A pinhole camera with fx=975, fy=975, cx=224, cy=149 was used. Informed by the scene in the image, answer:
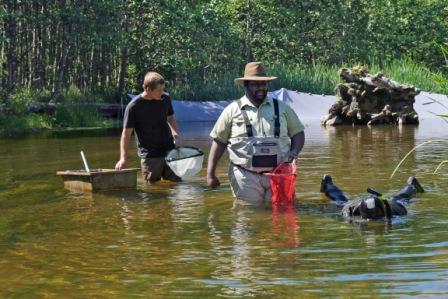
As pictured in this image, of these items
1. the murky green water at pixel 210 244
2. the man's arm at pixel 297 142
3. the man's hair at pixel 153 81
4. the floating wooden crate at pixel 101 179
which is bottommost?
the murky green water at pixel 210 244

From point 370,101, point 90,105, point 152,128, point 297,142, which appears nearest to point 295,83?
point 370,101

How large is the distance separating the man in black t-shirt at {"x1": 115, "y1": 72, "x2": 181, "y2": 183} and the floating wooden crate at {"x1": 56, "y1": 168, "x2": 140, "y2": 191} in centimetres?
13

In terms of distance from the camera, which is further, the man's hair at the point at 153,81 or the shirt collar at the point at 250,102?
the man's hair at the point at 153,81

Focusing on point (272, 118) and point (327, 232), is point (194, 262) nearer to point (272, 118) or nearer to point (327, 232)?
point (327, 232)

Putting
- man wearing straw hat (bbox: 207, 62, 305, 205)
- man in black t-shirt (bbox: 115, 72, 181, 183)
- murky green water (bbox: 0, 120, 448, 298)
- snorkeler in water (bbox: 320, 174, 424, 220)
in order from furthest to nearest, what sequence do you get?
man in black t-shirt (bbox: 115, 72, 181, 183) < man wearing straw hat (bbox: 207, 62, 305, 205) < snorkeler in water (bbox: 320, 174, 424, 220) < murky green water (bbox: 0, 120, 448, 298)

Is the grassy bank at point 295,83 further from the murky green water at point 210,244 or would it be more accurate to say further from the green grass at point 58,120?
the murky green water at point 210,244

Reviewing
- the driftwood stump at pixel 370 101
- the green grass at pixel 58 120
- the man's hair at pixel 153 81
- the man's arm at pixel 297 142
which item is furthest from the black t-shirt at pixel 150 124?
the driftwood stump at pixel 370 101

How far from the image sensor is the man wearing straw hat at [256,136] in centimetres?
980

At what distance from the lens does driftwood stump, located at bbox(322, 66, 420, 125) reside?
92.4 feet

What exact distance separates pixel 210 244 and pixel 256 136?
6.59 feet

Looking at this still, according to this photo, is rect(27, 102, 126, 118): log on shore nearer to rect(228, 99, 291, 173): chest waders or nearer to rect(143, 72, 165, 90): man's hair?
rect(143, 72, 165, 90): man's hair

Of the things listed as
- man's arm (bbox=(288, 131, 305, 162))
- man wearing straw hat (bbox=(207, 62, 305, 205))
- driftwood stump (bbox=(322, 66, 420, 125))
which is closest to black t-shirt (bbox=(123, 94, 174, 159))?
man wearing straw hat (bbox=(207, 62, 305, 205))

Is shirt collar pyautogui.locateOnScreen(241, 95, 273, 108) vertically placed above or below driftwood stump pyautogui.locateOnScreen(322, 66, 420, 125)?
above

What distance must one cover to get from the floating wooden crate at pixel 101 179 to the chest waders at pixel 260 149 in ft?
8.33
